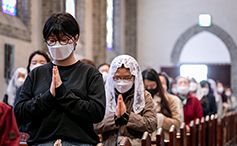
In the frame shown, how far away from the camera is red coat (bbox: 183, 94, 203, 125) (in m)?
6.35

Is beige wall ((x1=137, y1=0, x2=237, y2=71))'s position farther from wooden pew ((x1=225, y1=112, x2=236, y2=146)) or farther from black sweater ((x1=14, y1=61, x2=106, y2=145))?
black sweater ((x1=14, y1=61, x2=106, y2=145))

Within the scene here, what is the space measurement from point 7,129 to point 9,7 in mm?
7458

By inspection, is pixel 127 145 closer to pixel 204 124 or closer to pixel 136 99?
pixel 136 99

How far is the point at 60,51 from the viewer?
2.32 metres

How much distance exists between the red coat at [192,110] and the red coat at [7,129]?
4.68 metres

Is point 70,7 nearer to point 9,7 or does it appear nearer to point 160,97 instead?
→ point 9,7

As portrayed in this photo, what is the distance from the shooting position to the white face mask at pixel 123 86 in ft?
11.2

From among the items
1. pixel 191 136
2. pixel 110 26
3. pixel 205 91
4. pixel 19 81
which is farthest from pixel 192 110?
pixel 110 26

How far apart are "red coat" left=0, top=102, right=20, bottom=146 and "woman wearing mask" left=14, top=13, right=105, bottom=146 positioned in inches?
9.1

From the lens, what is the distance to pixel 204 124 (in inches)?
235

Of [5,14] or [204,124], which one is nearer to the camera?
[204,124]

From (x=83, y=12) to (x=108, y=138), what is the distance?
1024 centimetres

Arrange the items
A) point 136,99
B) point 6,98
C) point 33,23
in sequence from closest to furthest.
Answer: point 136,99, point 6,98, point 33,23

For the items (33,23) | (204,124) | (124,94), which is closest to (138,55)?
(33,23)
